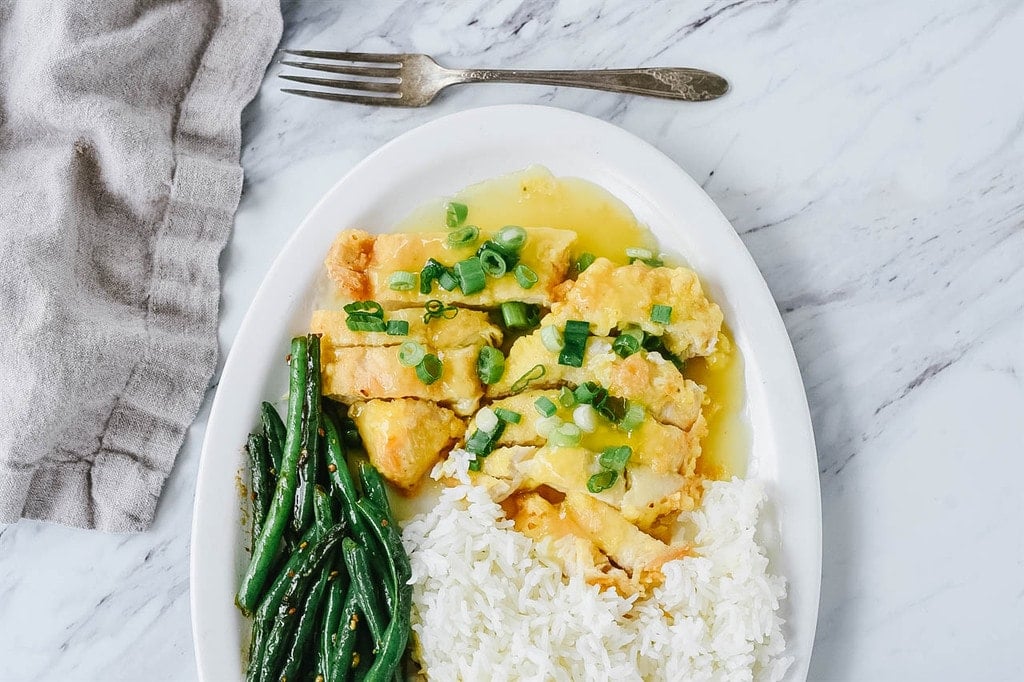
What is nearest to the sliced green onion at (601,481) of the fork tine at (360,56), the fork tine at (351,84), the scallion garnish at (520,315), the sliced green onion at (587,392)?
the sliced green onion at (587,392)

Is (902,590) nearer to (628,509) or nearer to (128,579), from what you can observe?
(628,509)

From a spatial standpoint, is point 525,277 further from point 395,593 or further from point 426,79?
point 395,593

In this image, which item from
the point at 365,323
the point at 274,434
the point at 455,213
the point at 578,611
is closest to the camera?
the point at 578,611

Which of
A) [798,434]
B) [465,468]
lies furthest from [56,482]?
[798,434]

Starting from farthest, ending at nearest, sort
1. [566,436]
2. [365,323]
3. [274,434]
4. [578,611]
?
[274,434]
[365,323]
[566,436]
[578,611]

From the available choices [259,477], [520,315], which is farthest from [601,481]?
[259,477]

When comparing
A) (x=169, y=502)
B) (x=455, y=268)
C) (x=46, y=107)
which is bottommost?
(x=169, y=502)
